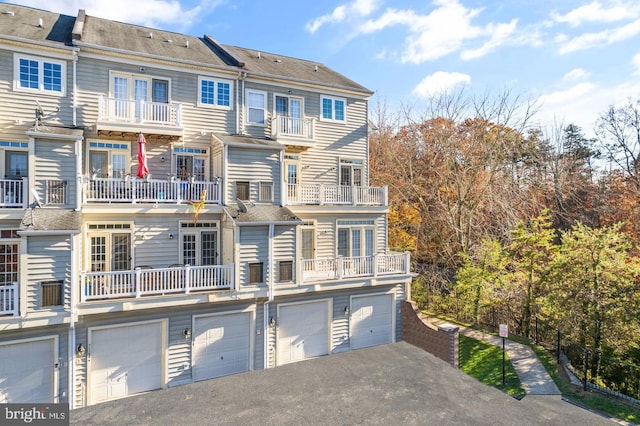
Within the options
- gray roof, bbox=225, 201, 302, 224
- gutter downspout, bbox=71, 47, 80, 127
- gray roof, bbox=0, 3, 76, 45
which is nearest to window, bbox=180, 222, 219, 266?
gray roof, bbox=225, 201, 302, 224

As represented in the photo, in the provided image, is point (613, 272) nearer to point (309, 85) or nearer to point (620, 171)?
point (309, 85)

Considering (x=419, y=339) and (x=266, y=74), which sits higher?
(x=266, y=74)

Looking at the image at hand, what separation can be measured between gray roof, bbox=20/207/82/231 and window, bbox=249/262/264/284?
5034mm

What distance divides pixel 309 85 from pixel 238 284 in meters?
8.49

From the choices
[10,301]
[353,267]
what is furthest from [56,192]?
[353,267]

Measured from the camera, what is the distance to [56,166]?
32.8 feet

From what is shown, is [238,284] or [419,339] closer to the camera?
[238,284]

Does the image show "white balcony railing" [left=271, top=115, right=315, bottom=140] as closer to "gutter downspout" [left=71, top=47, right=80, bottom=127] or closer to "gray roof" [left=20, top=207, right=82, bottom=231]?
"gutter downspout" [left=71, top=47, right=80, bottom=127]

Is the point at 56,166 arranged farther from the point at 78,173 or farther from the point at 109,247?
the point at 109,247

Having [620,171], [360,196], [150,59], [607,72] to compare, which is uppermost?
[607,72]

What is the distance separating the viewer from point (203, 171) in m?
13.2

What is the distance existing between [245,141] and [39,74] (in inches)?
251

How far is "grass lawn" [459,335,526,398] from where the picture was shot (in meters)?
12.0

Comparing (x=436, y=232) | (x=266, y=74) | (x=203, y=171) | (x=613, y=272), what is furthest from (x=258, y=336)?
(x=436, y=232)
